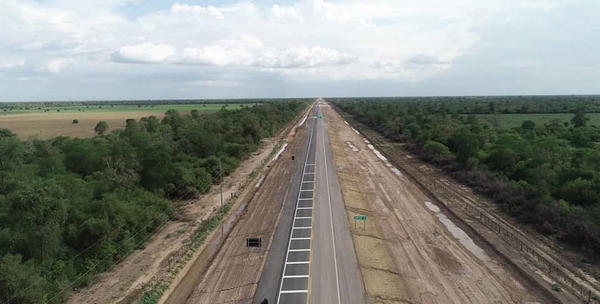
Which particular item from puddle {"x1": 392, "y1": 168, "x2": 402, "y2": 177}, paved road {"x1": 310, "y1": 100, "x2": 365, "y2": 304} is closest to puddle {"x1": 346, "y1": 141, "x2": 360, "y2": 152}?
puddle {"x1": 392, "y1": 168, "x2": 402, "y2": 177}

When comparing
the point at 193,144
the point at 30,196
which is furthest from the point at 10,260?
the point at 193,144

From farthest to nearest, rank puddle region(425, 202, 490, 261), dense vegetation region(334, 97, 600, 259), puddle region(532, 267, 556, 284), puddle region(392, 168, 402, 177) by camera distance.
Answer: puddle region(392, 168, 402, 177)
dense vegetation region(334, 97, 600, 259)
puddle region(425, 202, 490, 261)
puddle region(532, 267, 556, 284)

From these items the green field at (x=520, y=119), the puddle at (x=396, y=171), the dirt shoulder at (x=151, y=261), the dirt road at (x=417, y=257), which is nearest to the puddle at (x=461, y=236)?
the dirt road at (x=417, y=257)

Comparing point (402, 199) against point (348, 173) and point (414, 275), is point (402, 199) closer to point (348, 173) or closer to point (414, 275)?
point (348, 173)

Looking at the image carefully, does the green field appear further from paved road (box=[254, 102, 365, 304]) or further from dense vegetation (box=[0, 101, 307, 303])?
dense vegetation (box=[0, 101, 307, 303])

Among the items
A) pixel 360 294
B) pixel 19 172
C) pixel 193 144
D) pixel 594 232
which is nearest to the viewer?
pixel 360 294

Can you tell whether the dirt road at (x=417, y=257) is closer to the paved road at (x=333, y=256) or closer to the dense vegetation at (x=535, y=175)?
the paved road at (x=333, y=256)
